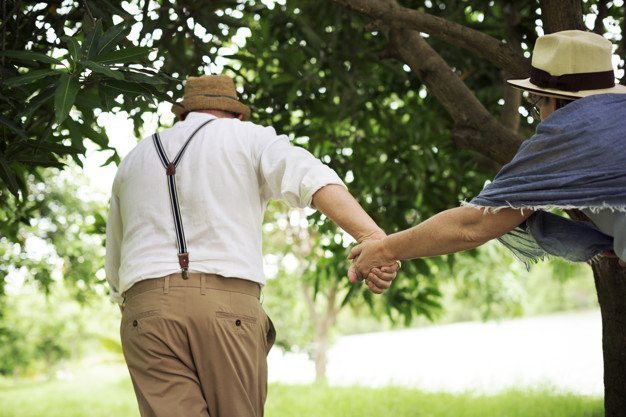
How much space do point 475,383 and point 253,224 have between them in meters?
6.51

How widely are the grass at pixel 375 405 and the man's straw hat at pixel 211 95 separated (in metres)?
4.28

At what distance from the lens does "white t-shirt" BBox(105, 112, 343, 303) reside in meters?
3.06

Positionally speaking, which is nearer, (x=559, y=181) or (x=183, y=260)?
(x=559, y=181)

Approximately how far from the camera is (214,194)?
124 inches

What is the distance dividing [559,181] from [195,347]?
135 cm

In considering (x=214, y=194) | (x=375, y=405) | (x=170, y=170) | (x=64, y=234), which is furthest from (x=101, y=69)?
(x=64, y=234)

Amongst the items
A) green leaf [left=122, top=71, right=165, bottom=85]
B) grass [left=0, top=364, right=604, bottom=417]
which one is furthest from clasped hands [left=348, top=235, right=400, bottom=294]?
grass [left=0, top=364, right=604, bottom=417]

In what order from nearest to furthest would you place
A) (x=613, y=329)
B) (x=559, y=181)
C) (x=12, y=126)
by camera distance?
(x=559, y=181) < (x=12, y=126) < (x=613, y=329)

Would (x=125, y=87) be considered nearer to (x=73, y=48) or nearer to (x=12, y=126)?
(x=73, y=48)

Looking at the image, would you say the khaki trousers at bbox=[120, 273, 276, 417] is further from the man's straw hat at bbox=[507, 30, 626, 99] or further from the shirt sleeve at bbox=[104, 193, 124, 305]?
the man's straw hat at bbox=[507, 30, 626, 99]

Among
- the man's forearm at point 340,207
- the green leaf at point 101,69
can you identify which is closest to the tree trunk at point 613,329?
the man's forearm at point 340,207

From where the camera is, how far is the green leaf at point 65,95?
2887mm

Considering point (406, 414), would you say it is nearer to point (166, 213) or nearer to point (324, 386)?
point (324, 386)

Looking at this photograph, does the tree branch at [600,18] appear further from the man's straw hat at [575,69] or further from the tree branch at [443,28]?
the man's straw hat at [575,69]
